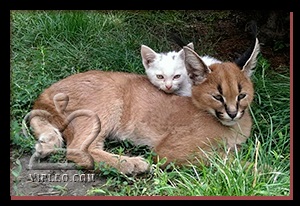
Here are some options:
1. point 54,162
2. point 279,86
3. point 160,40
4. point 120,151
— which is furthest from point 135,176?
point 160,40

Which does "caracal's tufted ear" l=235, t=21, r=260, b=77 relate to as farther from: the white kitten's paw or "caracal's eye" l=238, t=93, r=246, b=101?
the white kitten's paw

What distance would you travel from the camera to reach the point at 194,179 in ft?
13.4

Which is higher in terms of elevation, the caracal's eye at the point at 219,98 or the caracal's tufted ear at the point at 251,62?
the caracal's tufted ear at the point at 251,62

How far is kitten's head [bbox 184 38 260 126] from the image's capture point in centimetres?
438

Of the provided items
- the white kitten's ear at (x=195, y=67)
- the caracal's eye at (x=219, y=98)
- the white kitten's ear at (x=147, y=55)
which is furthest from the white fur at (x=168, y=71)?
the caracal's eye at (x=219, y=98)

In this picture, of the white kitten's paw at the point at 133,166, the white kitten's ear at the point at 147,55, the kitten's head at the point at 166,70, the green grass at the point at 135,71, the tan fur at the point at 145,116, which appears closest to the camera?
the green grass at the point at 135,71

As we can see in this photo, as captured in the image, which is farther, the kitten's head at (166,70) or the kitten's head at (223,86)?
the kitten's head at (166,70)

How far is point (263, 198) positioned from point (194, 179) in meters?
0.53

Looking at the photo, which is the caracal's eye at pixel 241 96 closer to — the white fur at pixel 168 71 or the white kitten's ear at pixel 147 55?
the white fur at pixel 168 71

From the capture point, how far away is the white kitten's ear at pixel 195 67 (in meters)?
4.42

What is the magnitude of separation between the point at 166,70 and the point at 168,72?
31 millimetres

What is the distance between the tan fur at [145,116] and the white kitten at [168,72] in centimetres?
8

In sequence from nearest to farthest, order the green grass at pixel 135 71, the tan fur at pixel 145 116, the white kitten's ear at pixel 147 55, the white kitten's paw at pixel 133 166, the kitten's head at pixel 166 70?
the green grass at pixel 135 71, the white kitten's paw at pixel 133 166, the tan fur at pixel 145 116, the kitten's head at pixel 166 70, the white kitten's ear at pixel 147 55

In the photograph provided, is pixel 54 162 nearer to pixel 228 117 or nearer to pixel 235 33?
pixel 228 117
